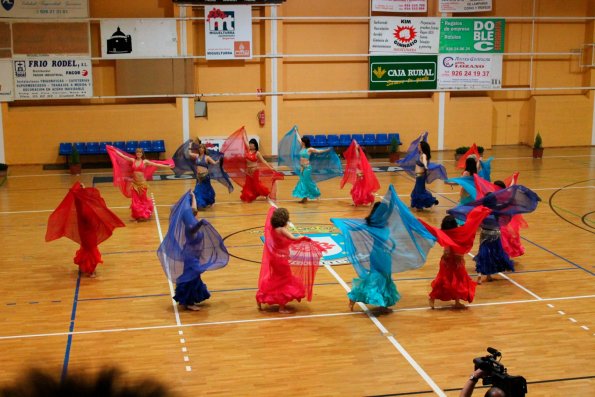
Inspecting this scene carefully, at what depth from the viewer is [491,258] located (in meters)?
11.3

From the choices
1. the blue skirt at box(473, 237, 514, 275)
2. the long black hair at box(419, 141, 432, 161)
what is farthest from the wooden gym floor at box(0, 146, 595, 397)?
the long black hair at box(419, 141, 432, 161)

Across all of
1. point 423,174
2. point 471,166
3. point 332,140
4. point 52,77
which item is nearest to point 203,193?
point 423,174

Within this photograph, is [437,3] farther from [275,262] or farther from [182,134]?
[275,262]

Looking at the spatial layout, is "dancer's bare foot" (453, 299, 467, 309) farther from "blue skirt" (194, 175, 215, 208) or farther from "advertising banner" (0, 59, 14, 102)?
"advertising banner" (0, 59, 14, 102)

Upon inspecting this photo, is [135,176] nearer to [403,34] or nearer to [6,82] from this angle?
[6,82]

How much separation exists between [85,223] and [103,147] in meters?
10.9

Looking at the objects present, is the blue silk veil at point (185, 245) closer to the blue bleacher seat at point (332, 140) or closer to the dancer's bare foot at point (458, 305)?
the dancer's bare foot at point (458, 305)

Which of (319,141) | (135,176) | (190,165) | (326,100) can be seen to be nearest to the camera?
(135,176)

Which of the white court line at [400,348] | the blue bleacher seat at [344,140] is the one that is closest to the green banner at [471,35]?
the blue bleacher seat at [344,140]

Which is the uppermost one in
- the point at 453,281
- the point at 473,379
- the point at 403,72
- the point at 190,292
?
the point at 403,72

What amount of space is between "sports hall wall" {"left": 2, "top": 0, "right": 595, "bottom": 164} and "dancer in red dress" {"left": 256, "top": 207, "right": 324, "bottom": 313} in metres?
13.5

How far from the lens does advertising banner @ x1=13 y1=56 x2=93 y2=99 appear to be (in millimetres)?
21594

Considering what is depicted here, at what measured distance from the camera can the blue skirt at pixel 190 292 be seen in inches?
401

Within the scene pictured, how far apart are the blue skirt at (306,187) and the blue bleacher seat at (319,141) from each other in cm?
618
